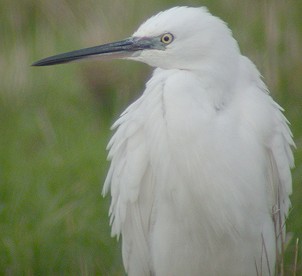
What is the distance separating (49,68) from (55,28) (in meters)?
0.62

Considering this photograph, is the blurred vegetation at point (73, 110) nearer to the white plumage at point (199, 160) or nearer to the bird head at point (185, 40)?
the white plumage at point (199, 160)

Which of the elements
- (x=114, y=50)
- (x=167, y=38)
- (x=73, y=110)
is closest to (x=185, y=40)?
(x=167, y=38)

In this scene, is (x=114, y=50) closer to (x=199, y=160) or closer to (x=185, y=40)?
(x=185, y=40)

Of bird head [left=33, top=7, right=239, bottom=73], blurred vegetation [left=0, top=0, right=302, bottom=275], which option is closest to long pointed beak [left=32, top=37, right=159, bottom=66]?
bird head [left=33, top=7, right=239, bottom=73]

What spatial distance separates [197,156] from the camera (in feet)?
17.1

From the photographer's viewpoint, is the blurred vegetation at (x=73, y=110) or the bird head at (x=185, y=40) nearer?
the bird head at (x=185, y=40)

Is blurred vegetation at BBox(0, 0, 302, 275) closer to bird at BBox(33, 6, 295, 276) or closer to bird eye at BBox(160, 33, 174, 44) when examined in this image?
bird at BBox(33, 6, 295, 276)

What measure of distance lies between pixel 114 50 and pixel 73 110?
1.83 meters

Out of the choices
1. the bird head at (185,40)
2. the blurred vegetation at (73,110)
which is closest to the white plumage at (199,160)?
the bird head at (185,40)

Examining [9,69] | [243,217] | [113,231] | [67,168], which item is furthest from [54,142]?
[243,217]

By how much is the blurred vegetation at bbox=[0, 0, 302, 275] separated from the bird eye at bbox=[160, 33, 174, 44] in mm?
1147

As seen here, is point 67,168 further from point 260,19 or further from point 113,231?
point 260,19

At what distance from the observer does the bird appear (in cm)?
516

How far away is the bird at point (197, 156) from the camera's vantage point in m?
5.16
